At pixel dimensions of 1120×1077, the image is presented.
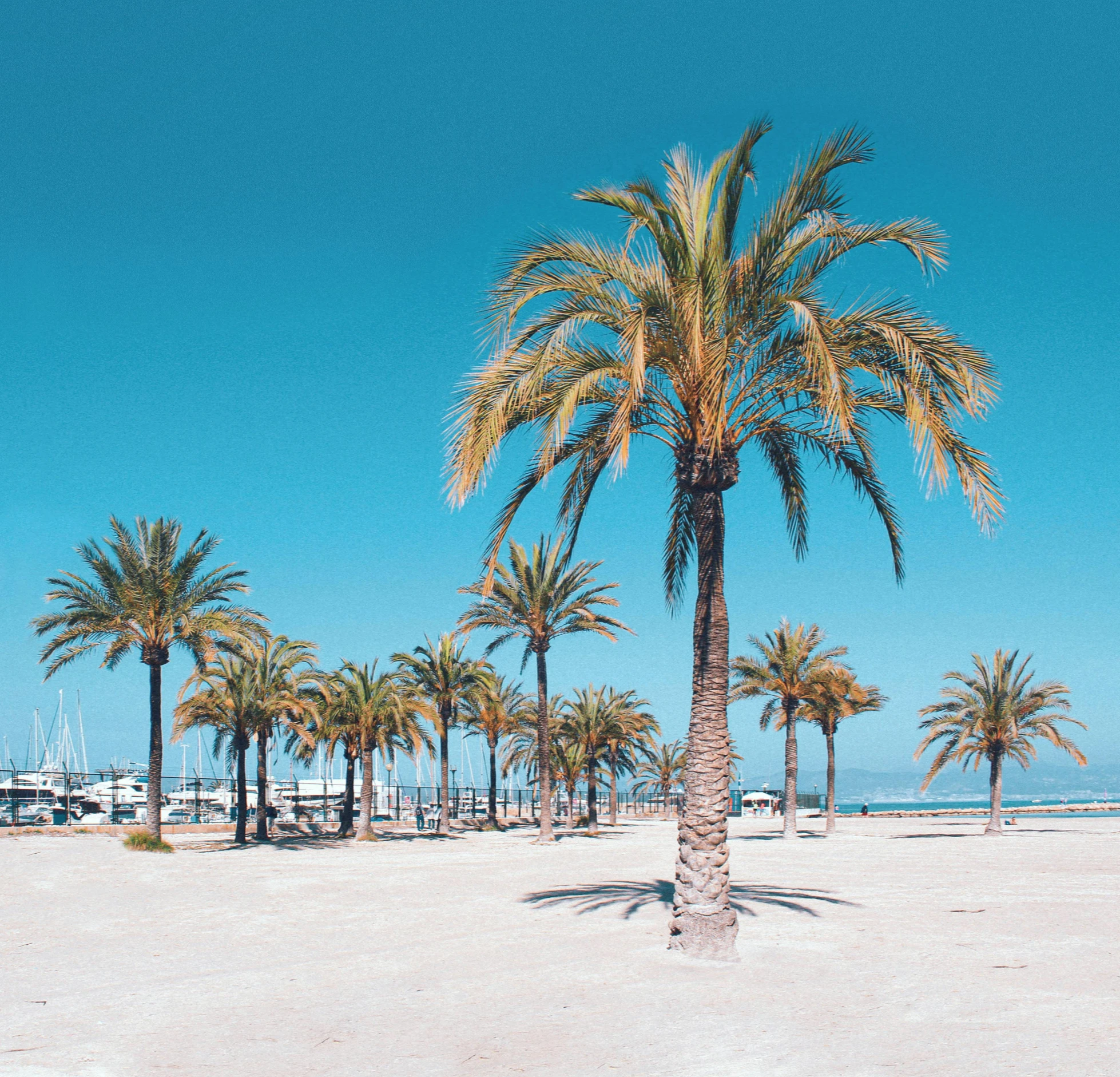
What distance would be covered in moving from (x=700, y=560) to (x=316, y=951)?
6.76 meters

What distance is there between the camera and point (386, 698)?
A: 39.6 meters

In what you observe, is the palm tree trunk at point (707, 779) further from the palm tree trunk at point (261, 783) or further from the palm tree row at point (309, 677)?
the palm tree trunk at point (261, 783)

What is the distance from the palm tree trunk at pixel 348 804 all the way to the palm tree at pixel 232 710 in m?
7.57

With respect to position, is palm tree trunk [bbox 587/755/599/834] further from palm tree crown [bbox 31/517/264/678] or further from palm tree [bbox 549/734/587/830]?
palm tree crown [bbox 31/517/264/678]

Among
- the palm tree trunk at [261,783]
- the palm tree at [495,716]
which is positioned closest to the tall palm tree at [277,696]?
the palm tree trunk at [261,783]

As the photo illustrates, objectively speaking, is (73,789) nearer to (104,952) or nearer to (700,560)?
(104,952)

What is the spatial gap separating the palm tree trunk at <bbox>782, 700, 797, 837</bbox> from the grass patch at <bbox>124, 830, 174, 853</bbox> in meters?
23.0

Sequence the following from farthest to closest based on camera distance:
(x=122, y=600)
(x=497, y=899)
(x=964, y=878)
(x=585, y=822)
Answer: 1. (x=585, y=822)
2. (x=122, y=600)
3. (x=964, y=878)
4. (x=497, y=899)

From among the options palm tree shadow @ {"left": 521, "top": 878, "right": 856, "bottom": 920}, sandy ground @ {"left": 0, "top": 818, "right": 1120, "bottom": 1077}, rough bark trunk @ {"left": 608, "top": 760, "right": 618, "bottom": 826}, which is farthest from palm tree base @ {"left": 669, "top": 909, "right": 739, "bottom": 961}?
rough bark trunk @ {"left": 608, "top": 760, "right": 618, "bottom": 826}

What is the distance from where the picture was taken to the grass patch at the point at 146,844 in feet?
89.8

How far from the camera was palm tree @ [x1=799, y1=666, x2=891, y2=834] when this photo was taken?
38875 mm

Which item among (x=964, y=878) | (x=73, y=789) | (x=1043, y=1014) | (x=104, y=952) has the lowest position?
(x=73, y=789)

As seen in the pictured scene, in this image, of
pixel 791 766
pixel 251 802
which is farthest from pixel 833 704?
pixel 251 802

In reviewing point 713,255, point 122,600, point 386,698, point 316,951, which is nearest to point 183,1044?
point 316,951
